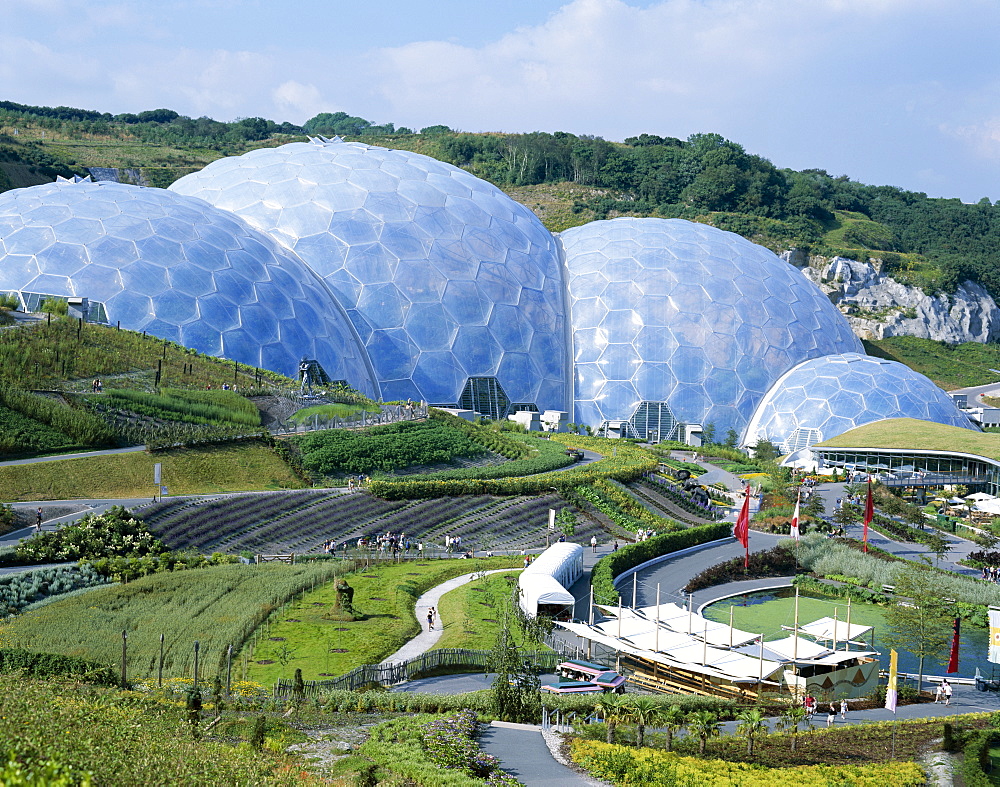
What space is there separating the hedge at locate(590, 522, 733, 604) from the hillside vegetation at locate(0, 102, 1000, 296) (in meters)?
68.6

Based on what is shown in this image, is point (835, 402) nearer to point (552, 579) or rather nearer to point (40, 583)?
point (552, 579)

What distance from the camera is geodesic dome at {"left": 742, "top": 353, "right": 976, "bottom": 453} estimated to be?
5081 centimetres

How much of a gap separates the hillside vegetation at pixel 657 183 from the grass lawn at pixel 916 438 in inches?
2013

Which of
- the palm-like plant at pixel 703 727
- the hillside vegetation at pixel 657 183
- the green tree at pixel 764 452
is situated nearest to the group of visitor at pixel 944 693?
the palm-like plant at pixel 703 727

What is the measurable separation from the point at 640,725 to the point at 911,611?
458 inches

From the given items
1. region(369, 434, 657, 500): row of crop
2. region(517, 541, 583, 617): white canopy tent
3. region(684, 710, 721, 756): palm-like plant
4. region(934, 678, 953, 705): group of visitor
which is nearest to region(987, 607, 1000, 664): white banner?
region(934, 678, 953, 705): group of visitor

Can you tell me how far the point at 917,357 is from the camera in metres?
89.5

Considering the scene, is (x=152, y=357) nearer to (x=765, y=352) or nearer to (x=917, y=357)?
(x=765, y=352)

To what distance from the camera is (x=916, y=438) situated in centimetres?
4769

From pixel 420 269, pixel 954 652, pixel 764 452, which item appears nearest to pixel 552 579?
pixel 954 652

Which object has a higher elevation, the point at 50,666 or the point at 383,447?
the point at 383,447

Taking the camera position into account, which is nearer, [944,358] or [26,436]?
[26,436]

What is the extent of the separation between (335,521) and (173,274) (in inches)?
618

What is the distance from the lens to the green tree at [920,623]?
875 inches
